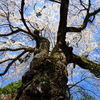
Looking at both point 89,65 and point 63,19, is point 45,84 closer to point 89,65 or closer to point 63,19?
point 63,19

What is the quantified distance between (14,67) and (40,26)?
2691 millimetres

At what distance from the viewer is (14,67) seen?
19.1ft

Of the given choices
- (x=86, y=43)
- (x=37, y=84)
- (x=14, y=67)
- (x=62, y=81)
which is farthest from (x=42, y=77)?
(x=86, y=43)

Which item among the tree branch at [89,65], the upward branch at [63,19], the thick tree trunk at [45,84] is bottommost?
the tree branch at [89,65]

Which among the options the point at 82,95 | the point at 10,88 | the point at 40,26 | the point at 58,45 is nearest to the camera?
the point at 58,45

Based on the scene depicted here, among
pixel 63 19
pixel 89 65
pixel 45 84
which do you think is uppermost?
pixel 63 19

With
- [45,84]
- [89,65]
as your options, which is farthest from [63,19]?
[45,84]

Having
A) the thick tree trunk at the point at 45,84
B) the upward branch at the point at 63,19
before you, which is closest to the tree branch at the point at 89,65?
the upward branch at the point at 63,19

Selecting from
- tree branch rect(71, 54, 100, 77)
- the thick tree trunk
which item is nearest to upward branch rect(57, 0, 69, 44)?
tree branch rect(71, 54, 100, 77)

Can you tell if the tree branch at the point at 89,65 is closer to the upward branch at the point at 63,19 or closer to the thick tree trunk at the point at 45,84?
the upward branch at the point at 63,19

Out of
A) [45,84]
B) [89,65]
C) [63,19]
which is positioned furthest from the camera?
[89,65]

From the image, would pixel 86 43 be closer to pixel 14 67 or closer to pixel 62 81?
pixel 14 67

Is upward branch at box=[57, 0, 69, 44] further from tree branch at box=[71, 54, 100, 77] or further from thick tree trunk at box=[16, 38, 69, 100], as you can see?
thick tree trunk at box=[16, 38, 69, 100]

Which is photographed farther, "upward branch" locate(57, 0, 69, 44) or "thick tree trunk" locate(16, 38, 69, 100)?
"upward branch" locate(57, 0, 69, 44)
